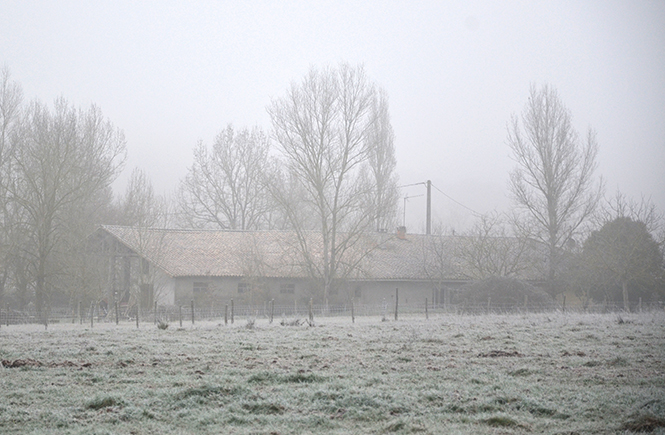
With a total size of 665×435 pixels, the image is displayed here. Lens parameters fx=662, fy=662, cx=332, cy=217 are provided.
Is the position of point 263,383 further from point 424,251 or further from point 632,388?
point 424,251

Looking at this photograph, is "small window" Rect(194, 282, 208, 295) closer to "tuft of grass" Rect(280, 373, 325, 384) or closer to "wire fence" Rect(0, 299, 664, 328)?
"wire fence" Rect(0, 299, 664, 328)

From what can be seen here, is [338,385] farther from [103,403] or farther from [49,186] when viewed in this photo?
[49,186]

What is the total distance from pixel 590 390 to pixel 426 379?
226cm

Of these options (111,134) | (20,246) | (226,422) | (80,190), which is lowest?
(226,422)

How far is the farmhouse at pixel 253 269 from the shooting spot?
1583 inches

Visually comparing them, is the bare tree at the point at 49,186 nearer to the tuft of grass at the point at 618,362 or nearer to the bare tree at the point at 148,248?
the bare tree at the point at 148,248

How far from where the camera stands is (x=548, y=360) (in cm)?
1167

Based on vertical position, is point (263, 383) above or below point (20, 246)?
below

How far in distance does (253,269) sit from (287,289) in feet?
9.50

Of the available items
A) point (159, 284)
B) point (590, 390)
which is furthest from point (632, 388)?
point (159, 284)

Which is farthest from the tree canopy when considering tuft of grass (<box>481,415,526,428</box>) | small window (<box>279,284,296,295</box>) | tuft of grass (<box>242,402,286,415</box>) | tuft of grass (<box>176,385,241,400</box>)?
tuft of grass (<box>242,402,286,415</box>)

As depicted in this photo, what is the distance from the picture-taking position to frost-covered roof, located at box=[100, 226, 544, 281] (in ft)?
136

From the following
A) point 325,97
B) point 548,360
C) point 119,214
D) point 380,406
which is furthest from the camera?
point 119,214

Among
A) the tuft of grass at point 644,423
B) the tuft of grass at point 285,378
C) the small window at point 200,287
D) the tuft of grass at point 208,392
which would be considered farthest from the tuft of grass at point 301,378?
the small window at point 200,287
